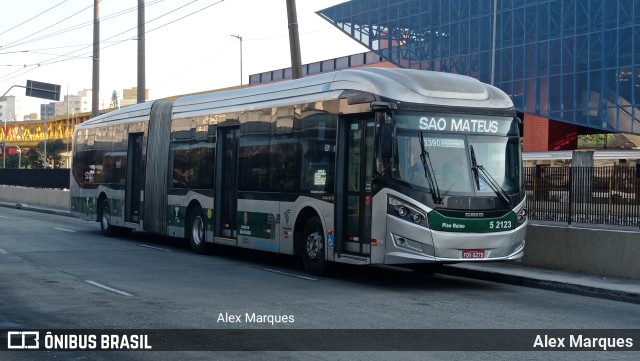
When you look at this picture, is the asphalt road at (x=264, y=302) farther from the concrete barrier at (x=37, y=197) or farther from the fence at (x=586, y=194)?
the concrete barrier at (x=37, y=197)

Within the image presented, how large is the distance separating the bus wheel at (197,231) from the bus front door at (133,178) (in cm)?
350

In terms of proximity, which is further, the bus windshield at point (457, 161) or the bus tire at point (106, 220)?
the bus tire at point (106, 220)

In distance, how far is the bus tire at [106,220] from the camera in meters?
26.8

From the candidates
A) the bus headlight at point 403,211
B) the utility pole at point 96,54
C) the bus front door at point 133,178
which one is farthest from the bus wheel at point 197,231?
the utility pole at point 96,54

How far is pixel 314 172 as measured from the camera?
16.9m

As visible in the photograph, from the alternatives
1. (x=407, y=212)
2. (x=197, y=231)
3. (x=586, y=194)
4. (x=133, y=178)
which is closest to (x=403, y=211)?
(x=407, y=212)

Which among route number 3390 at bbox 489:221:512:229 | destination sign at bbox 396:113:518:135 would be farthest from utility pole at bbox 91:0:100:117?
route number 3390 at bbox 489:221:512:229

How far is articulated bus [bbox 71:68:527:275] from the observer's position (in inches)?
584

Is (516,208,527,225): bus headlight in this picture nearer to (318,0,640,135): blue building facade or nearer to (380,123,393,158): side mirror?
(380,123,393,158): side mirror

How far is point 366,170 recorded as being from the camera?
50.7 feet

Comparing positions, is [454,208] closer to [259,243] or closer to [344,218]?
[344,218]

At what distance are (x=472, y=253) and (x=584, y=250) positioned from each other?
3457 millimetres

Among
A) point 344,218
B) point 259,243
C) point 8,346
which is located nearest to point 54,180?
point 259,243

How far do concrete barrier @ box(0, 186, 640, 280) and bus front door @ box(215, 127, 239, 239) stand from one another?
245 inches
